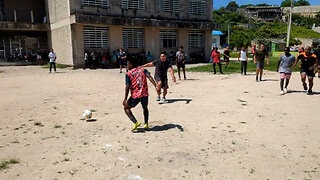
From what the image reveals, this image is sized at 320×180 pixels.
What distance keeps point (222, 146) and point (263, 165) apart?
3.07ft

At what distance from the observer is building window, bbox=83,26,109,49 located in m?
22.5

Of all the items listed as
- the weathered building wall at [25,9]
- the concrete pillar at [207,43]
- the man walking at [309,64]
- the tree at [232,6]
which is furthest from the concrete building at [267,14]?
the man walking at [309,64]

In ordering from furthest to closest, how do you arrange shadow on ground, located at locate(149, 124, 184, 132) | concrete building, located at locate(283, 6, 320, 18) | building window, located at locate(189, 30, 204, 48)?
concrete building, located at locate(283, 6, 320, 18)
building window, located at locate(189, 30, 204, 48)
shadow on ground, located at locate(149, 124, 184, 132)

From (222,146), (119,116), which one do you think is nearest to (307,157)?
(222,146)

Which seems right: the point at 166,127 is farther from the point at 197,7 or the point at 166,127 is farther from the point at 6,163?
the point at 197,7

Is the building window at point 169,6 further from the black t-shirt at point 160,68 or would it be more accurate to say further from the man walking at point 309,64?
the black t-shirt at point 160,68

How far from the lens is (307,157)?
15.2ft

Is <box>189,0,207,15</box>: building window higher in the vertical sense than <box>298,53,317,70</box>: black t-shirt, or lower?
higher

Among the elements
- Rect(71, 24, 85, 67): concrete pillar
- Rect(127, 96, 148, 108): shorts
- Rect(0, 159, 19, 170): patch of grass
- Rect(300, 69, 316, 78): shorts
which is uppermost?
Rect(71, 24, 85, 67): concrete pillar

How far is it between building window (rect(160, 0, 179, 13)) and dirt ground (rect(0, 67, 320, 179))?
1839 centimetres

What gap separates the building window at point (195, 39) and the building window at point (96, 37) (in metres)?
9.27

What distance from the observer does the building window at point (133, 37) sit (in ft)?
80.3

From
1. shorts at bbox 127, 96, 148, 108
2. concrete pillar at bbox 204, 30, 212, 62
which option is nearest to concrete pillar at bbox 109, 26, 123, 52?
concrete pillar at bbox 204, 30, 212, 62

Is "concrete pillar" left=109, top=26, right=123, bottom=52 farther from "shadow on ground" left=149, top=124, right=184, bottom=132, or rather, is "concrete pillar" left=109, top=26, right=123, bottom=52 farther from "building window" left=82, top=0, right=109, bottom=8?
"shadow on ground" left=149, top=124, right=184, bottom=132
